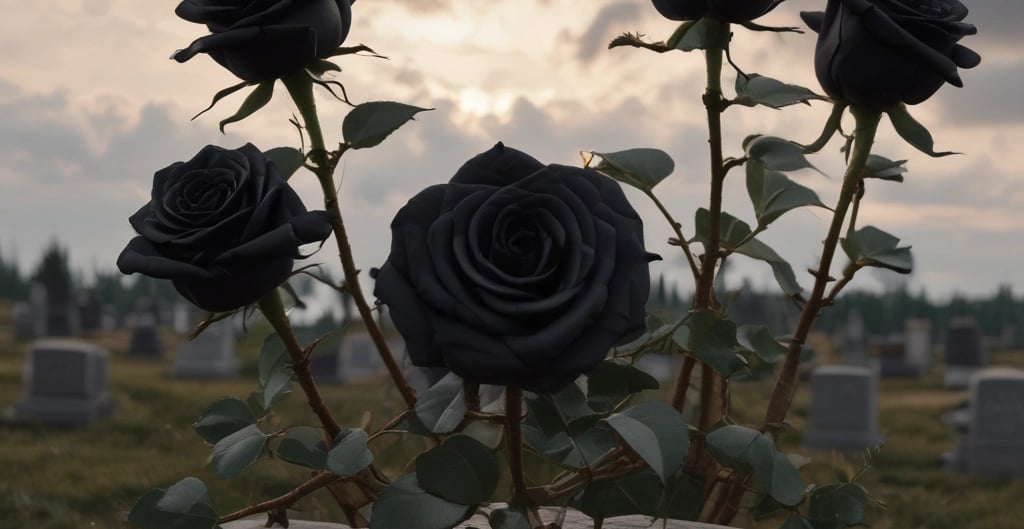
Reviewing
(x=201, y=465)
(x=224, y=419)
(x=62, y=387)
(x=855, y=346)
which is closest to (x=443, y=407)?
(x=224, y=419)

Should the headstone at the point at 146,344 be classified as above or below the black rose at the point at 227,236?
below

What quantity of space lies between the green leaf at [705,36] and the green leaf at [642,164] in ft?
0.68

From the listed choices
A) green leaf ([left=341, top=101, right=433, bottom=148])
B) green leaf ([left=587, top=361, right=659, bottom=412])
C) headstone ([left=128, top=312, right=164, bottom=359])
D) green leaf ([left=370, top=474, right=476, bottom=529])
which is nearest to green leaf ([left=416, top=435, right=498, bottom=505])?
green leaf ([left=370, top=474, right=476, bottom=529])

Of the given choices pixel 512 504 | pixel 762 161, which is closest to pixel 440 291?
pixel 512 504

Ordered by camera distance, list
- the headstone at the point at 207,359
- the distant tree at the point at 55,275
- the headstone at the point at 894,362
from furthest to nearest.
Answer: the distant tree at the point at 55,275 → the headstone at the point at 894,362 → the headstone at the point at 207,359

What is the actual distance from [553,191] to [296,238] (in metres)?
0.34

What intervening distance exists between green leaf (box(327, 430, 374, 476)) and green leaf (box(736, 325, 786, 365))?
0.70 meters

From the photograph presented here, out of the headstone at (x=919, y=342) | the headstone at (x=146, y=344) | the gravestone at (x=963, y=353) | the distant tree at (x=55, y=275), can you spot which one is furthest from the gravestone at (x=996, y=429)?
the distant tree at (x=55, y=275)

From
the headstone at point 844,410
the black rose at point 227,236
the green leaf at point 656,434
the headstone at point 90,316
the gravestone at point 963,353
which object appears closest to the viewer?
the green leaf at point 656,434

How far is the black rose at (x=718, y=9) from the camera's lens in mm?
1337

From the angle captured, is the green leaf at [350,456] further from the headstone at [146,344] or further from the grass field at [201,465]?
the headstone at [146,344]

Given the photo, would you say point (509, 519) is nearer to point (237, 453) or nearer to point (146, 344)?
point (237, 453)

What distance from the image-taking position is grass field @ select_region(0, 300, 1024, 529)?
5.57m

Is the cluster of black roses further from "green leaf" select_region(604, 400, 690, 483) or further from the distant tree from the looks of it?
the distant tree
